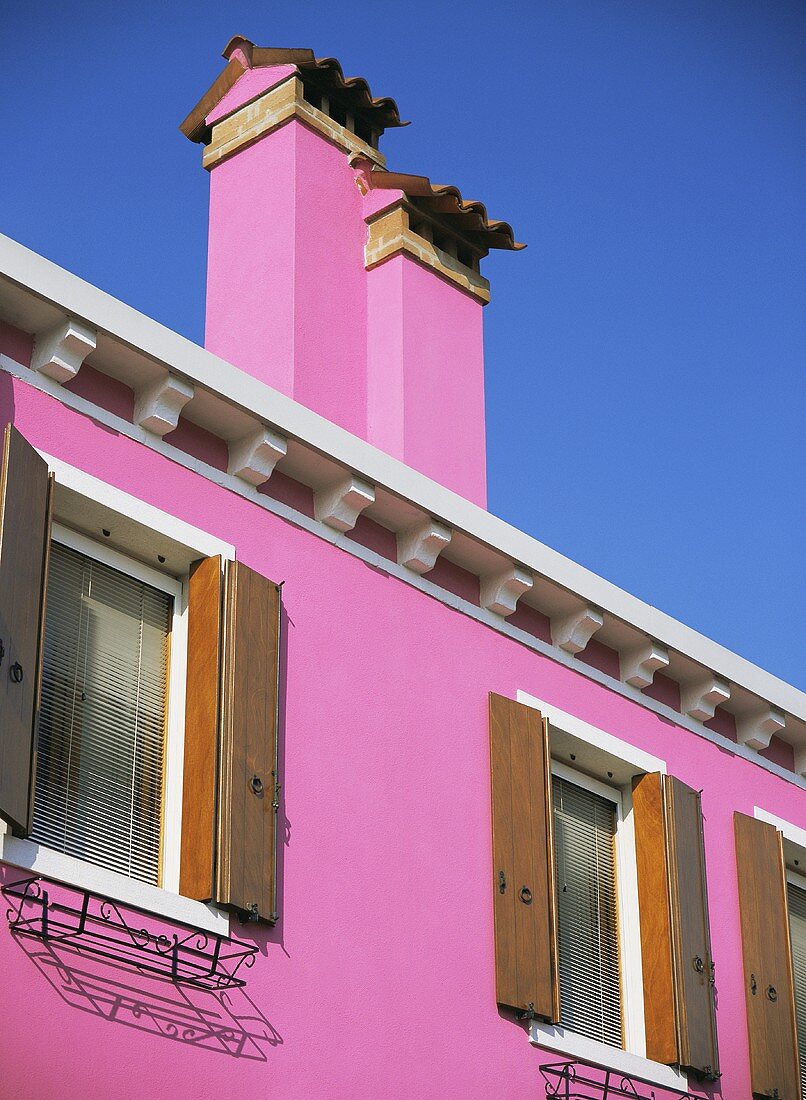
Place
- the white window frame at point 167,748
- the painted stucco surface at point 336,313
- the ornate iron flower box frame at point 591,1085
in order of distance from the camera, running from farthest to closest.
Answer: the painted stucco surface at point 336,313 → the ornate iron flower box frame at point 591,1085 → the white window frame at point 167,748

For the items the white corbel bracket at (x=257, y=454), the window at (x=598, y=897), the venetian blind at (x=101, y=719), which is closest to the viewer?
the venetian blind at (x=101, y=719)

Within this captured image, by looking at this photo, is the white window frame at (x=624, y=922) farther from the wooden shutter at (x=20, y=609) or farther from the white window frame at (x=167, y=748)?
the wooden shutter at (x=20, y=609)

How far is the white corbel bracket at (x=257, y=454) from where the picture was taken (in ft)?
30.6

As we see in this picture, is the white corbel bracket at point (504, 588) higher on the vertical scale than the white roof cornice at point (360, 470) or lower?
lower

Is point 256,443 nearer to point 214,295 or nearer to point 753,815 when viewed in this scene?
point 214,295

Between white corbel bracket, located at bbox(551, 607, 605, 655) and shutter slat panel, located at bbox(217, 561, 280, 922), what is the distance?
226cm

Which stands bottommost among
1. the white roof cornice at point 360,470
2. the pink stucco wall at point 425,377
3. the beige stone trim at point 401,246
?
the white roof cornice at point 360,470

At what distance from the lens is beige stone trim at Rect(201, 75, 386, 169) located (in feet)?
40.9

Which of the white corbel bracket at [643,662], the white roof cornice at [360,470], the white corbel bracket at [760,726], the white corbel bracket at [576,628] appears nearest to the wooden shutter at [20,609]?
the white roof cornice at [360,470]

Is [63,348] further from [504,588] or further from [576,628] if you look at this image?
[576,628]

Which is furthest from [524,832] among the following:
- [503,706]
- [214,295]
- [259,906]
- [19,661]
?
[214,295]

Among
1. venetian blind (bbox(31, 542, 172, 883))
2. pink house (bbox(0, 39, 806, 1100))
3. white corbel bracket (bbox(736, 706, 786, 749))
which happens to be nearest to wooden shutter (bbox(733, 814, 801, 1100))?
pink house (bbox(0, 39, 806, 1100))

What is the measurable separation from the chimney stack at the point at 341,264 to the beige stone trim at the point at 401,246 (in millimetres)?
11

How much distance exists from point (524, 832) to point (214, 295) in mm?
4224
